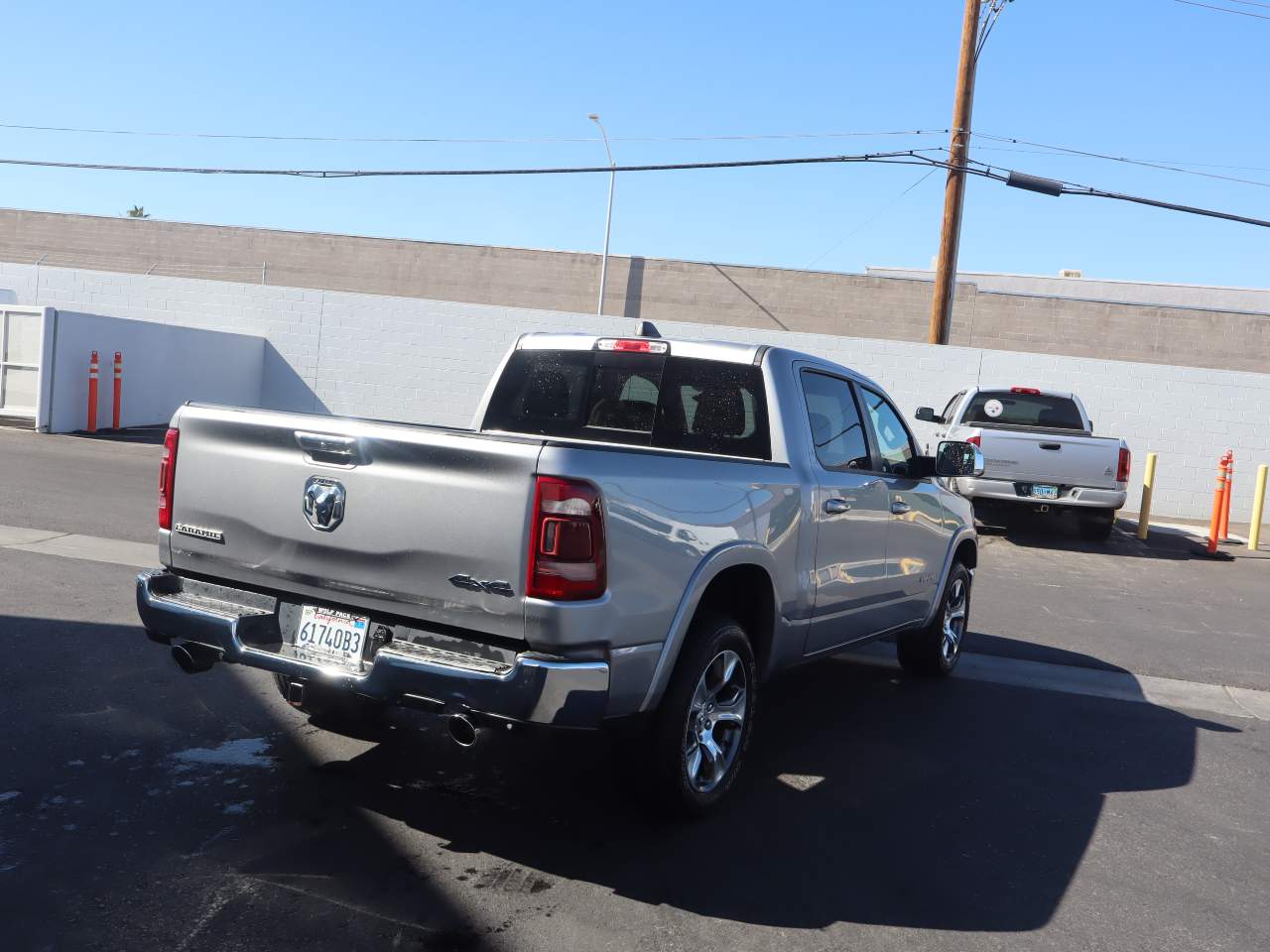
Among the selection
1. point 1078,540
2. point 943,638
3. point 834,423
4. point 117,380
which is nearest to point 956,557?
point 943,638

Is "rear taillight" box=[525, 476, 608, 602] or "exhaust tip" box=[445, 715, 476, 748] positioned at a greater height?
"rear taillight" box=[525, 476, 608, 602]

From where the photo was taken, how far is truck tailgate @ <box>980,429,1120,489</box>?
1376 cm

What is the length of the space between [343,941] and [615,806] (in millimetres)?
1494

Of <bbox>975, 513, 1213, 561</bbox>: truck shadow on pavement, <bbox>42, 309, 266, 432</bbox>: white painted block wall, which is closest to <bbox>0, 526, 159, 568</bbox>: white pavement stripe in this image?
<bbox>42, 309, 266, 432</bbox>: white painted block wall

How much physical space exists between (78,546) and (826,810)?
7.10 m

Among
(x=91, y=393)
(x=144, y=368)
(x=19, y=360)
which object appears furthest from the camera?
(x=144, y=368)

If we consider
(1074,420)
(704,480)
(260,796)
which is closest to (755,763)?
(704,480)

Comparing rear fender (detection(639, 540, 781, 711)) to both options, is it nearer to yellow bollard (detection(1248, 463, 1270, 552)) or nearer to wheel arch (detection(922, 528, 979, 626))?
wheel arch (detection(922, 528, 979, 626))

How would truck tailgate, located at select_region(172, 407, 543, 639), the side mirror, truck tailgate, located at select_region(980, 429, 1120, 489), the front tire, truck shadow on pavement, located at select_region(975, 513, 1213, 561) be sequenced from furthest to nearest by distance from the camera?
1. truck shadow on pavement, located at select_region(975, 513, 1213, 561)
2. truck tailgate, located at select_region(980, 429, 1120, 489)
3. the side mirror
4. the front tire
5. truck tailgate, located at select_region(172, 407, 543, 639)

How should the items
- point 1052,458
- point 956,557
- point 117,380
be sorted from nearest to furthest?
point 956,557 → point 1052,458 → point 117,380

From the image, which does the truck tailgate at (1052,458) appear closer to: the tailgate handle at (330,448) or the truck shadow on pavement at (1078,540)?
the truck shadow on pavement at (1078,540)

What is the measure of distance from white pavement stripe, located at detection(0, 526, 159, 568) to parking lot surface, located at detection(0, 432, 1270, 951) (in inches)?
83.7

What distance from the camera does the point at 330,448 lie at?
403 cm

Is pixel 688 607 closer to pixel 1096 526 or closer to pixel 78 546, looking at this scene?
pixel 78 546
